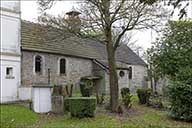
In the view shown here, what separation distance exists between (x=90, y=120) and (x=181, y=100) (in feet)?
17.6

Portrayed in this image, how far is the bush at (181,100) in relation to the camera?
18.8 metres

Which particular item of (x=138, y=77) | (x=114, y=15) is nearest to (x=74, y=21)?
(x=114, y=15)

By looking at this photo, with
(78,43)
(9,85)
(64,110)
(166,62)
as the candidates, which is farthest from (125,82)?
(64,110)

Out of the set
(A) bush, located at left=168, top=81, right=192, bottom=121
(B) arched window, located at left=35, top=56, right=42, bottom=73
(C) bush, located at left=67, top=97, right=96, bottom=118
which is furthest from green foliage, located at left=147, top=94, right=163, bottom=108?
(B) arched window, located at left=35, top=56, right=42, bottom=73

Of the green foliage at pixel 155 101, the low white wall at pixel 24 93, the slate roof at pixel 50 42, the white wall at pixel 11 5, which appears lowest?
the green foliage at pixel 155 101

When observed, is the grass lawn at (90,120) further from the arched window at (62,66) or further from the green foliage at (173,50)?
the arched window at (62,66)

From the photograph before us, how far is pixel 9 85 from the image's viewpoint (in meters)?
26.2

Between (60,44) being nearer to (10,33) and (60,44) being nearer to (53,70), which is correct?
(53,70)

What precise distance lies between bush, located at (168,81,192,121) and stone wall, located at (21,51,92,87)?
13904 mm

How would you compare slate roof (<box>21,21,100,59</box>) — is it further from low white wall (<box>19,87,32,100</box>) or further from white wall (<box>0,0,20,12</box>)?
low white wall (<box>19,87,32,100</box>)

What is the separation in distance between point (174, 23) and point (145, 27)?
726 cm

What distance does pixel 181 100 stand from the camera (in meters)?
19.2

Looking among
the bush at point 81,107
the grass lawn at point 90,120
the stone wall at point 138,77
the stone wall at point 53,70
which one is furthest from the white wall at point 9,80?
the stone wall at point 138,77

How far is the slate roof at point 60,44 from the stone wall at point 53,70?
59 centimetres
